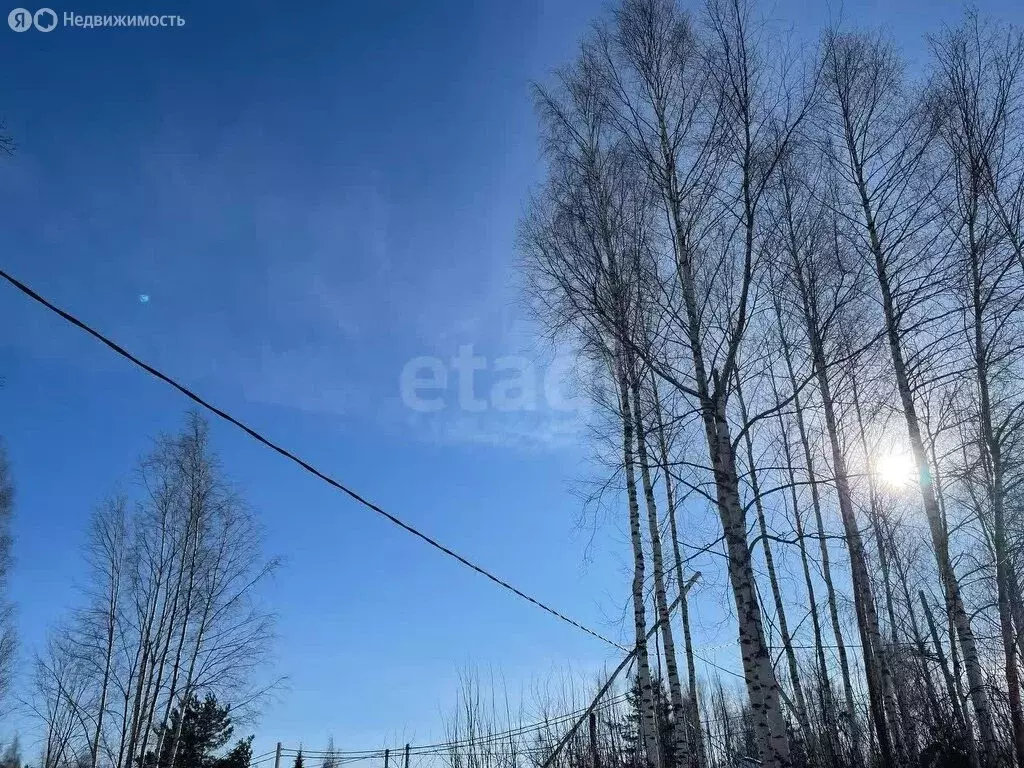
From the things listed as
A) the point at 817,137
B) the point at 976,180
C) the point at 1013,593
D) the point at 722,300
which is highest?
the point at 817,137

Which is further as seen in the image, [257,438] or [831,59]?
[831,59]

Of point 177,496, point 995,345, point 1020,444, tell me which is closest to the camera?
point 995,345

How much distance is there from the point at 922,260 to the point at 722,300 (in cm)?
361

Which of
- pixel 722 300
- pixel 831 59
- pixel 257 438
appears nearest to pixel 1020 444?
pixel 722 300

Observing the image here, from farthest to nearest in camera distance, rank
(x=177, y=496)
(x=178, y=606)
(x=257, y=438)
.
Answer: (x=177, y=496)
(x=178, y=606)
(x=257, y=438)

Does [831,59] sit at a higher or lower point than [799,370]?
higher

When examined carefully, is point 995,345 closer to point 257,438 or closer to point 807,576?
point 807,576

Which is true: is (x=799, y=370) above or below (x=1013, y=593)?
above

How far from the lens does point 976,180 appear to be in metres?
8.74

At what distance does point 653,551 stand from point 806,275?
15.5 ft

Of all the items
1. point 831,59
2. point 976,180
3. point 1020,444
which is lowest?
point 1020,444

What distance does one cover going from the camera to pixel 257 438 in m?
4.24

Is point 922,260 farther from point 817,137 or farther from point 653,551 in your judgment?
point 653,551

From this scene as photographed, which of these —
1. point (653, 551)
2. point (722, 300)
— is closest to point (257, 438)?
point (722, 300)
